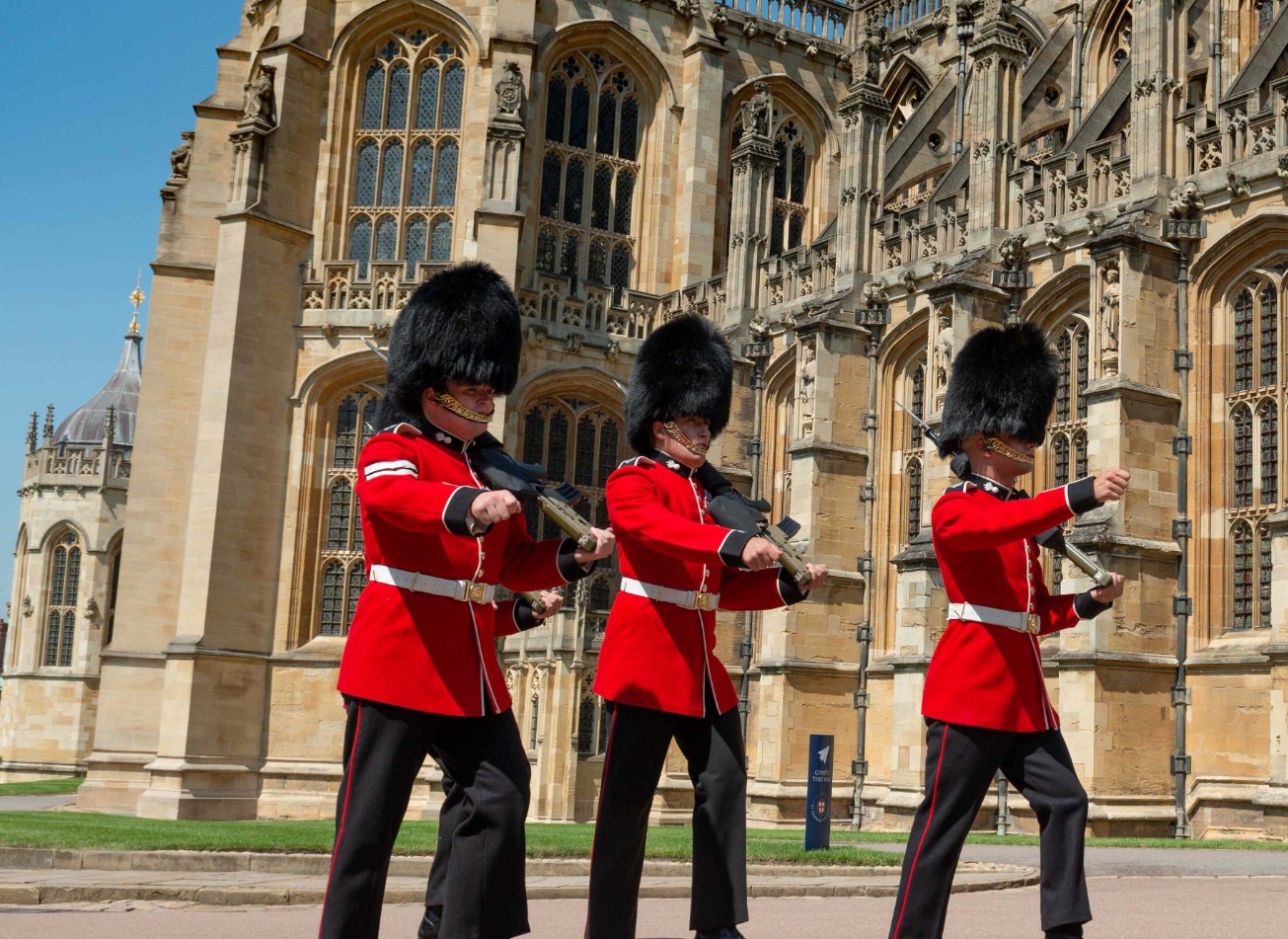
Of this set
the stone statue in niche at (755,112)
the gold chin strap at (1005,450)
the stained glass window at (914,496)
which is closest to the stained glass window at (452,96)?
the stone statue in niche at (755,112)

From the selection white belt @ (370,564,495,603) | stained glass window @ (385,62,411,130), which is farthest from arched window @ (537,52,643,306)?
white belt @ (370,564,495,603)

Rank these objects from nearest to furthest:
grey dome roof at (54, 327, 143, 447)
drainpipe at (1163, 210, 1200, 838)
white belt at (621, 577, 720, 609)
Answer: white belt at (621, 577, 720, 609), drainpipe at (1163, 210, 1200, 838), grey dome roof at (54, 327, 143, 447)

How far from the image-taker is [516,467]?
5574 millimetres

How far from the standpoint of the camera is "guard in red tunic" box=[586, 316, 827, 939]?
5.71 meters

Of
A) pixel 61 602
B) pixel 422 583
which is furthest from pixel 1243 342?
pixel 61 602

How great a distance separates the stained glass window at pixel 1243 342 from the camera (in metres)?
18.1

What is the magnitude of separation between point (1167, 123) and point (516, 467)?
50.1 feet

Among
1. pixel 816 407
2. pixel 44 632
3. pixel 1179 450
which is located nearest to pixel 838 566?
pixel 816 407

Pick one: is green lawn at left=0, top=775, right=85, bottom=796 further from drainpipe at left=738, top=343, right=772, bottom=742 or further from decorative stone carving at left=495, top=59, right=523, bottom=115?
decorative stone carving at left=495, top=59, right=523, bottom=115

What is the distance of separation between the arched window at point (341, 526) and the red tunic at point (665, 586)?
1877cm

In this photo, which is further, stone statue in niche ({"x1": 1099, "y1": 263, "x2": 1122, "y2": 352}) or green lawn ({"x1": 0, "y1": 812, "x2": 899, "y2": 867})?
stone statue in niche ({"x1": 1099, "y1": 263, "x2": 1122, "y2": 352})

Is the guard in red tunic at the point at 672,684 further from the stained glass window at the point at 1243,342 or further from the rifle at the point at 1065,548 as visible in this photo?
the stained glass window at the point at 1243,342

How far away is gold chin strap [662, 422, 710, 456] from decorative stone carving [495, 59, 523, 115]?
19.2 m

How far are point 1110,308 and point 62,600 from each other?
3535 centimetres
